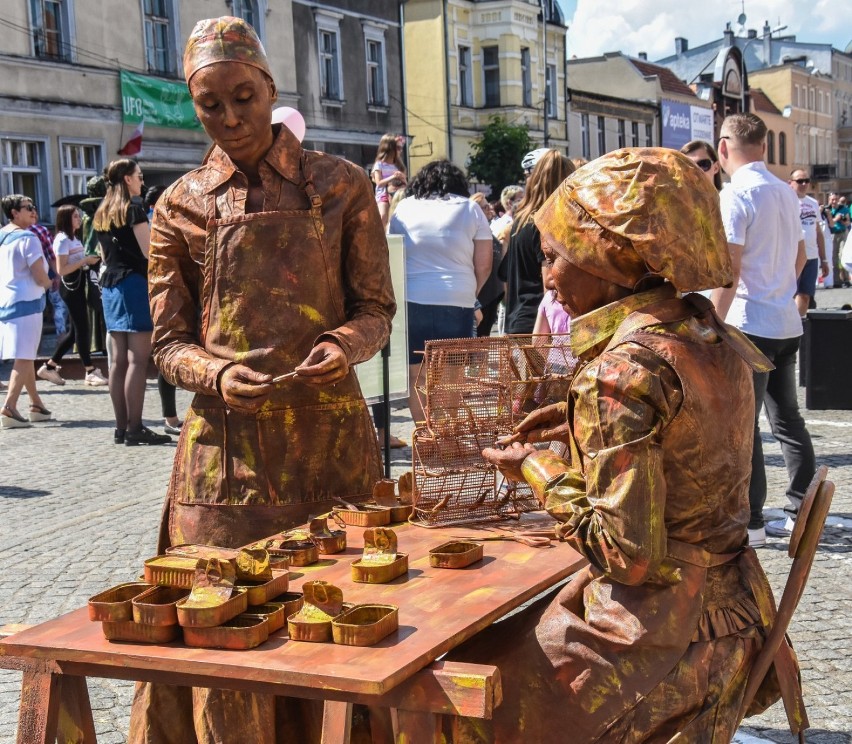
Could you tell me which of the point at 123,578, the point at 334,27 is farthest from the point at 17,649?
the point at 334,27

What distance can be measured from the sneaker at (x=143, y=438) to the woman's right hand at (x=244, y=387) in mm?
6608

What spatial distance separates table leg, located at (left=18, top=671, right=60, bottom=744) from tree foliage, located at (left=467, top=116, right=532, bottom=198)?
114 ft

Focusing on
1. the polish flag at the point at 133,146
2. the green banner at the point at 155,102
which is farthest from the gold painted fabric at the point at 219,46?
the green banner at the point at 155,102

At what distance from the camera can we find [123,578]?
5.72 meters

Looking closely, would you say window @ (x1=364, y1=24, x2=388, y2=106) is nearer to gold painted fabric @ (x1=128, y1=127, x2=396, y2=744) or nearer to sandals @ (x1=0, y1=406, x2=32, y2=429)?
sandals @ (x1=0, y1=406, x2=32, y2=429)

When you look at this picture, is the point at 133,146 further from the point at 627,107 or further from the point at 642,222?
the point at 627,107

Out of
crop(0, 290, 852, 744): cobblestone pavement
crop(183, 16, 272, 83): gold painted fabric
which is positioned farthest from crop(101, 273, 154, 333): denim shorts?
crop(183, 16, 272, 83): gold painted fabric

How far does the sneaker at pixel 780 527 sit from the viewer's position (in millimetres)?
6215

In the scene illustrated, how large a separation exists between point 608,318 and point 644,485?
0.36 metres

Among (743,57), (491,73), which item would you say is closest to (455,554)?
(491,73)

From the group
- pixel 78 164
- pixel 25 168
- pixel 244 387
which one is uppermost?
pixel 78 164

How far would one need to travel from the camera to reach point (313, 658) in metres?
2.15

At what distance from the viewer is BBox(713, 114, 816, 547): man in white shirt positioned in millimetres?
5879

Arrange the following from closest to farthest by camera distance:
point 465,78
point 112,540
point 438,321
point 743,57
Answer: point 112,540
point 438,321
point 465,78
point 743,57
